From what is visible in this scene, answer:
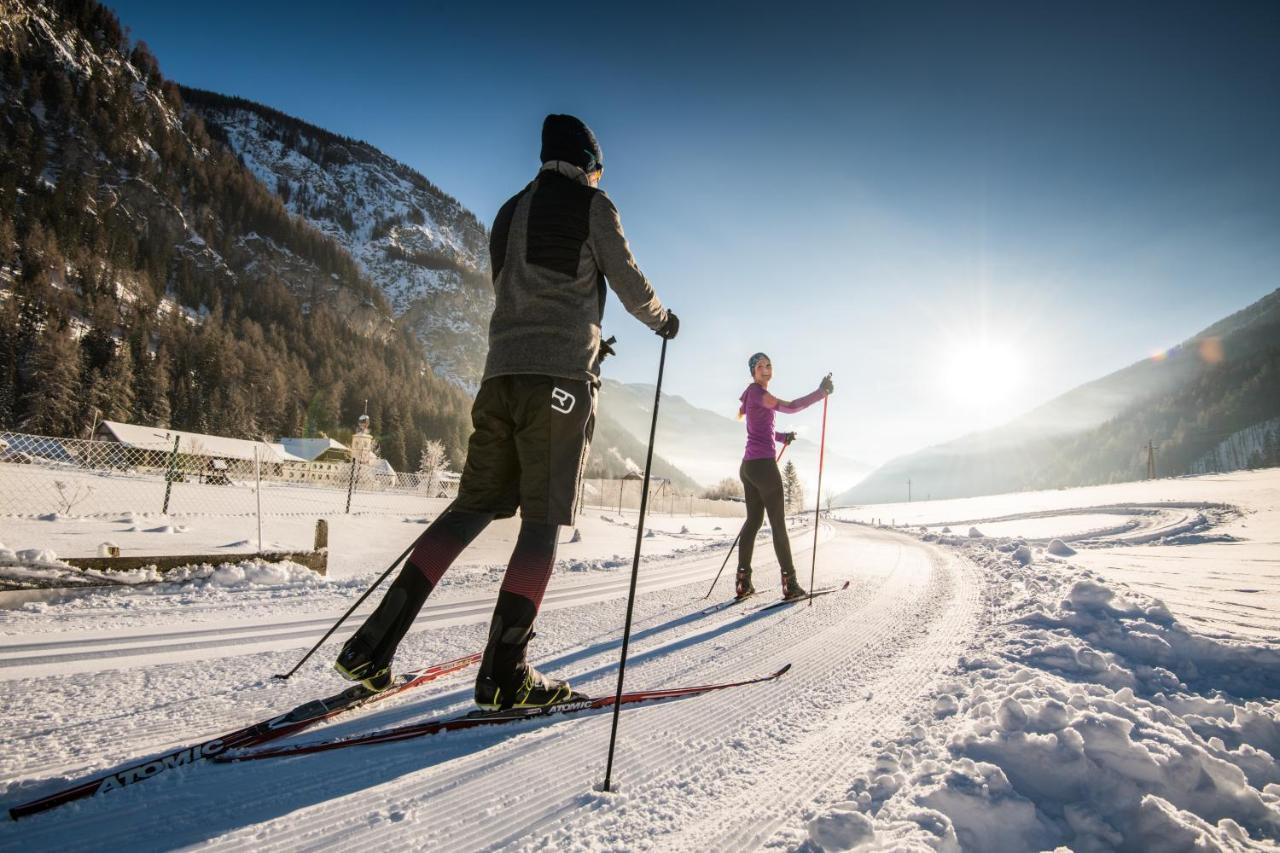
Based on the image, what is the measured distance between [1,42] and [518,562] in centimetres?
18424

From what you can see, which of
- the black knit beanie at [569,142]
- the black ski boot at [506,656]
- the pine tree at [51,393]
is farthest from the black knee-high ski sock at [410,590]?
the pine tree at [51,393]

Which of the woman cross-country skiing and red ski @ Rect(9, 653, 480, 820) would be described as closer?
red ski @ Rect(9, 653, 480, 820)

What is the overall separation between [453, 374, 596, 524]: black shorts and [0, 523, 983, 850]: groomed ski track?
0.79 metres

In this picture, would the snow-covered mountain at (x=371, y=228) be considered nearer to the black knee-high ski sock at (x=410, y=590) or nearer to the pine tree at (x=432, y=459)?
the pine tree at (x=432, y=459)

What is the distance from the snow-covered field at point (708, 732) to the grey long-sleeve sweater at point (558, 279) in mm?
1335

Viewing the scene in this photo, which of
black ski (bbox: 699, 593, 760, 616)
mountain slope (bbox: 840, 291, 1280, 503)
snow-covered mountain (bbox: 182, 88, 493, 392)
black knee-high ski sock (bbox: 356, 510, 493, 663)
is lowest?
black ski (bbox: 699, 593, 760, 616)

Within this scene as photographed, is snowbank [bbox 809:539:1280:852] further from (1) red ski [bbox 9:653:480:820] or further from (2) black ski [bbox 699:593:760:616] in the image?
(2) black ski [bbox 699:593:760:616]

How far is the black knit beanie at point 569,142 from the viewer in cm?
218

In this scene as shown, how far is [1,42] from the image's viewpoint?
348 ft

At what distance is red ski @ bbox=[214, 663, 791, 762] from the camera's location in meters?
1.52

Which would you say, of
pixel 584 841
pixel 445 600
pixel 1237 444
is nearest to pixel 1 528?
pixel 445 600

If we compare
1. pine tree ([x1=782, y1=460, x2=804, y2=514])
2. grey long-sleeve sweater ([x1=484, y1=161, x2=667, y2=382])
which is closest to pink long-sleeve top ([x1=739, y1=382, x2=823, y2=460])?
grey long-sleeve sweater ([x1=484, y1=161, x2=667, y2=382])

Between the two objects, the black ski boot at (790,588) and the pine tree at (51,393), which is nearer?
the black ski boot at (790,588)

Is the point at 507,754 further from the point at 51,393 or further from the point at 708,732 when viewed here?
the point at 51,393
